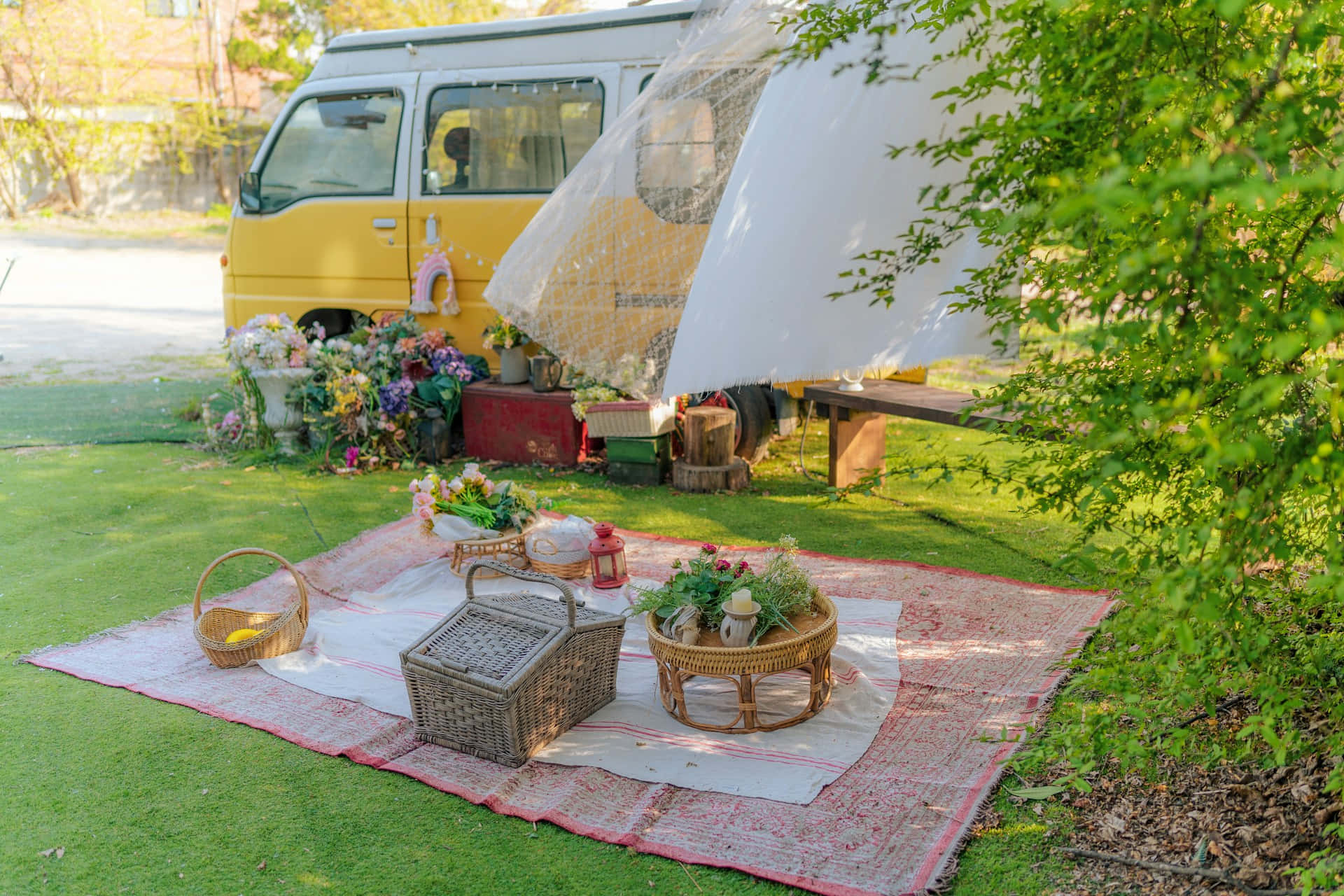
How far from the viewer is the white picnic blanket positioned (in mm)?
3137

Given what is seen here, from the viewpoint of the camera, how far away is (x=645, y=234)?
544cm

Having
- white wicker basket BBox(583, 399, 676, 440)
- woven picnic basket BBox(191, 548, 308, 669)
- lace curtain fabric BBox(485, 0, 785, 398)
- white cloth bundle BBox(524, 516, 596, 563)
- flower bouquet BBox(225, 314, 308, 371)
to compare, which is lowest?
woven picnic basket BBox(191, 548, 308, 669)

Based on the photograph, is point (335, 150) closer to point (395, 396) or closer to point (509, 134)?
point (509, 134)

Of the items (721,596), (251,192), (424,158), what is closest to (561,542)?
(721,596)

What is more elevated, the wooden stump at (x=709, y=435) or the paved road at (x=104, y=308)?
the paved road at (x=104, y=308)

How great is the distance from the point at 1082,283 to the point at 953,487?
4.40 metres

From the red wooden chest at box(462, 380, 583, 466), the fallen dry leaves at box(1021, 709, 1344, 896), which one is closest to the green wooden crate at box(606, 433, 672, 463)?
the red wooden chest at box(462, 380, 583, 466)

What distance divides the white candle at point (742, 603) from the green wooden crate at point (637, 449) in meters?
3.01

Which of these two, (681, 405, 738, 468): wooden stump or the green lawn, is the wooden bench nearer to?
the green lawn

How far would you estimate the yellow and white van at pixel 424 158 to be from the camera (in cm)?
626

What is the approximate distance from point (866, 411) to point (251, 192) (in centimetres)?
468

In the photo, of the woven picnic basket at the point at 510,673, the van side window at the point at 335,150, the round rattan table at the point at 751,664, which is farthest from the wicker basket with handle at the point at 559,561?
the van side window at the point at 335,150

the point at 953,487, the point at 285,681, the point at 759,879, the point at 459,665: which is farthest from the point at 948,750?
the point at 953,487

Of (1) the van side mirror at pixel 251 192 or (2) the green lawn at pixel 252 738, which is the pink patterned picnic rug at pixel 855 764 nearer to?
(2) the green lawn at pixel 252 738
